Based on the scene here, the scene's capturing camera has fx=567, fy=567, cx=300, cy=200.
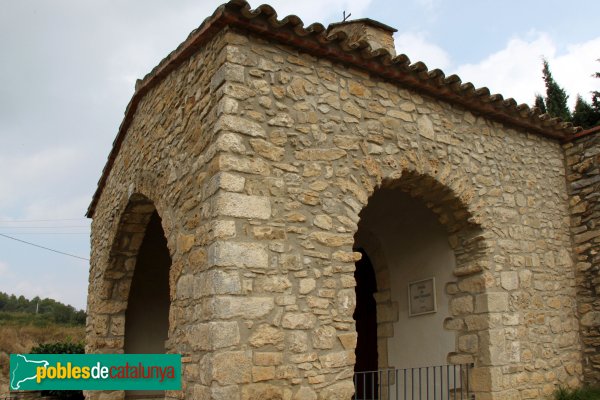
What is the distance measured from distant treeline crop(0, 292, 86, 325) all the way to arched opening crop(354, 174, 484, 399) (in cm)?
2268

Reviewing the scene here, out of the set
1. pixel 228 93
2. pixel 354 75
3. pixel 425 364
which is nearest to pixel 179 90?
pixel 228 93

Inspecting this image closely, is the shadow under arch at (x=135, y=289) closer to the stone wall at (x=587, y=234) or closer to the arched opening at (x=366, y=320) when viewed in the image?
the arched opening at (x=366, y=320)

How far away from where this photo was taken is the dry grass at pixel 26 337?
16422 millimetres

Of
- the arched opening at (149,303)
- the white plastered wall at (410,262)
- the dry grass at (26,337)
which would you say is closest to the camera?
the white plastered wall at (410,262)

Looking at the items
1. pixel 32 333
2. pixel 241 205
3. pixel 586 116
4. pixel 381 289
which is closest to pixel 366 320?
pixel 381 289

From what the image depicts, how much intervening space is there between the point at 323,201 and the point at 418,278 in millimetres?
2295

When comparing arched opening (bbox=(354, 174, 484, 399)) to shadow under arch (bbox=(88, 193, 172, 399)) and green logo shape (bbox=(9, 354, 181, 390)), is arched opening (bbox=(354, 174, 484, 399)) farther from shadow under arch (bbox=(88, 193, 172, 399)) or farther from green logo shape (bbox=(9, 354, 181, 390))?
shadow under arch (bbox=(88, 193, 172, 399))

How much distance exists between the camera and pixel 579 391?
620 centimetres

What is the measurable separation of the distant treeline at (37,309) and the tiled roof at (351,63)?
Result: 895 inches

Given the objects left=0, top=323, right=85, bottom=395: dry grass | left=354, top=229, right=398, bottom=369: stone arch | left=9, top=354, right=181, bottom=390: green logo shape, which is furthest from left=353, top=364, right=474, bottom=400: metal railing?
left=0, top=323, right=85, bottom=395: dry grass

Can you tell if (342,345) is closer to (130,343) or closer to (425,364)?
(425,364)

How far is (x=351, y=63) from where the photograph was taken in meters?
5.25

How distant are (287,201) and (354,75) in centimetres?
153

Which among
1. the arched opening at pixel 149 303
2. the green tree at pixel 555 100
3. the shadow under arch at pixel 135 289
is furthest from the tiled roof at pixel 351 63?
the green tree at pixel 555 100
